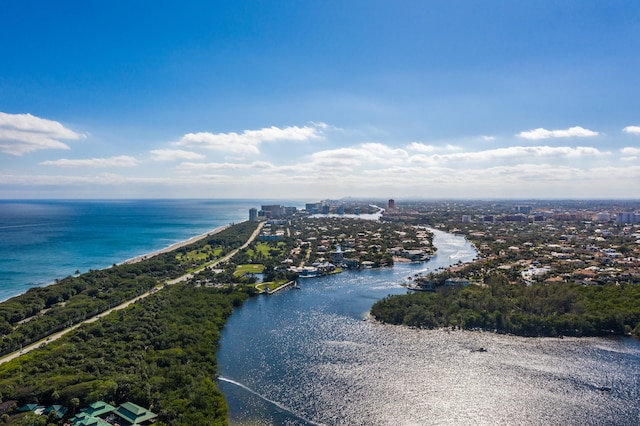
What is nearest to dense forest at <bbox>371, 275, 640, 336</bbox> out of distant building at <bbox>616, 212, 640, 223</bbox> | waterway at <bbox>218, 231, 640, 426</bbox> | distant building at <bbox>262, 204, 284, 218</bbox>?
waterway at <bbox>218, 231, 640, 426</bbox>

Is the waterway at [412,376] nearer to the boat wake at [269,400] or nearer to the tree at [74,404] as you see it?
the boat wake at [269,400]

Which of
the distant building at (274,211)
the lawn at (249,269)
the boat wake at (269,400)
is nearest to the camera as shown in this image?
the boat wake at (269,400)

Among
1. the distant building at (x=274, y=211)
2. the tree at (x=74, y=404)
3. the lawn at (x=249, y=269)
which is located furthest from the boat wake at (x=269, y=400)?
the distant building at (x=274, y=211)

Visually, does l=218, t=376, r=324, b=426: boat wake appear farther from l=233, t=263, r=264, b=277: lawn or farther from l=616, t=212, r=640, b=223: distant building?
l=616, t=212, r=640, b=223: distant building

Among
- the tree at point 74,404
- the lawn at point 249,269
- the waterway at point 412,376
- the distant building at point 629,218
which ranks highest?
the distant building at point 629,218

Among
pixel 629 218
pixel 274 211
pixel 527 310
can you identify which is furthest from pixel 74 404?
pixel 274 211

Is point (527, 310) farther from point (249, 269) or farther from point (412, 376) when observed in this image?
point (249, 269)
